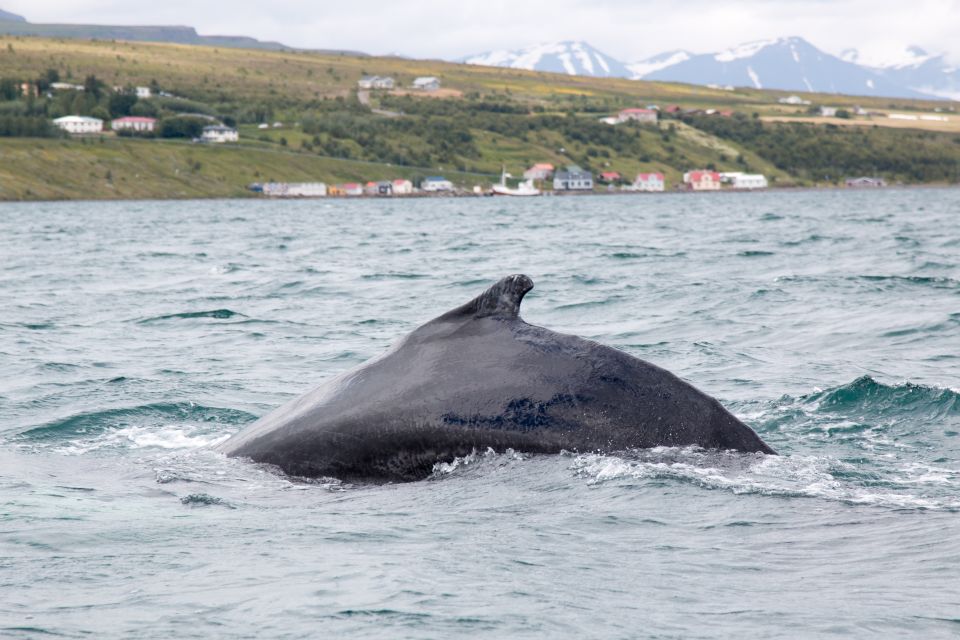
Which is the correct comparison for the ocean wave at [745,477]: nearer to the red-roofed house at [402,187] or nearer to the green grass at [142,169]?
the green grass at [142,169]

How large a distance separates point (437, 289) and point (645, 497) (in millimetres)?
21345

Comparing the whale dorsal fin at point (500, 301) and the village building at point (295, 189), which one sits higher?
the whale dorsal fin at point (500, 301)

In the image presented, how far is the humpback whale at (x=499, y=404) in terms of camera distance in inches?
377

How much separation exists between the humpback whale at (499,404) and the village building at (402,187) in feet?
593

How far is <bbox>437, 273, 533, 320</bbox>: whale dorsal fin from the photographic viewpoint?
383 inches

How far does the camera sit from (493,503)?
9.23m

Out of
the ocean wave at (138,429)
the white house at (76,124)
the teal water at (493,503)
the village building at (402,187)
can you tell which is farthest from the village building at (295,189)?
the ocean wave at (138,429)

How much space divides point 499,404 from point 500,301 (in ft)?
2.76

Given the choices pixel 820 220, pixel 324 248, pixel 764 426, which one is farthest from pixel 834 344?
pixel 820 220

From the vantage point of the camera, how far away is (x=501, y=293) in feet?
32.1

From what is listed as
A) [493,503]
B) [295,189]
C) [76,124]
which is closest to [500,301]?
[493,503]

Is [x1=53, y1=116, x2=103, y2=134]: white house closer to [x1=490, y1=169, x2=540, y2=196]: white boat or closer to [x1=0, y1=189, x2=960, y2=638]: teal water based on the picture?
[x1=490, y1=169, x2=540, y2=196]: white boat

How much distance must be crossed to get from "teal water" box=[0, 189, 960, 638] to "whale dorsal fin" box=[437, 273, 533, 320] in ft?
3.86

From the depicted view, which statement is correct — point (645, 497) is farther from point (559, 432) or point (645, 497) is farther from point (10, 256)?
point (10, 256)
